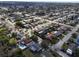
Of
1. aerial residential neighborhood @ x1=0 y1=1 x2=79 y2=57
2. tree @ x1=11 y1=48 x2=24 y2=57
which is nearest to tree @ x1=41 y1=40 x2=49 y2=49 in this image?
aerial residential neighborhood @ x1=0 y1=1 x2=79 y2=57

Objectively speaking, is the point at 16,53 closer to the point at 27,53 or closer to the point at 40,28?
the point at 27,53

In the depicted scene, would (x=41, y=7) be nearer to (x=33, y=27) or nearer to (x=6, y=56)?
(x=33, y=27)

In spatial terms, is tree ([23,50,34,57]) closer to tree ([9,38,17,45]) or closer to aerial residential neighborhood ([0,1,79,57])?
aerial residential neighborhood ([0,1,79,57])

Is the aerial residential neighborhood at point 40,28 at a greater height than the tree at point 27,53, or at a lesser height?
greater

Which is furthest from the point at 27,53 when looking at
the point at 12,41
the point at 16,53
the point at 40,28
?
the point at 40,28

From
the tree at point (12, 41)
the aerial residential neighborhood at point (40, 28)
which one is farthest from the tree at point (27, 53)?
the tree at point (12, 41)

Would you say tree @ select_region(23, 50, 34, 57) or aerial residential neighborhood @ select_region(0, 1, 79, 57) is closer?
tree @ select_region(23, 50, 34, 57)

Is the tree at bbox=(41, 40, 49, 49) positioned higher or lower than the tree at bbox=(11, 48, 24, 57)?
higher

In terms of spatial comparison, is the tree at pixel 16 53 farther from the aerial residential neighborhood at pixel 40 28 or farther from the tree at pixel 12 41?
the tree at pixel 12 41

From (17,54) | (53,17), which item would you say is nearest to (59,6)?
(53,17)
